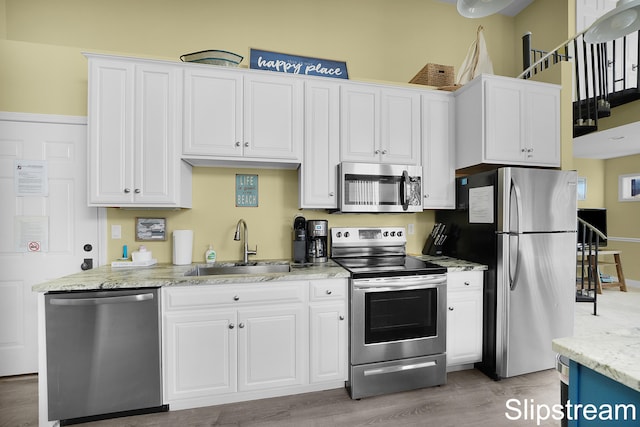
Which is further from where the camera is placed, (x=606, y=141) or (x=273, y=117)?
(x=606, y=141)

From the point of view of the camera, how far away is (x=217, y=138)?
2420 mm

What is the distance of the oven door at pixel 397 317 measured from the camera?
2230 millimetres

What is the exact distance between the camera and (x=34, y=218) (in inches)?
99.6

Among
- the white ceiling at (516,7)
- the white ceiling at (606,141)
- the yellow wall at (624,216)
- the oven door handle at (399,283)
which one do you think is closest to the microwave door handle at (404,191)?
the oven door handle at (399,283)

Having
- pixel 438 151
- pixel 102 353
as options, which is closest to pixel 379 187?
pixel 438 151

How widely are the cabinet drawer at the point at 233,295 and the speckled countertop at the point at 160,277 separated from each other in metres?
0.04

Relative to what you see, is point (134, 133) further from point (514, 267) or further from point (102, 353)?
point (514, 267)

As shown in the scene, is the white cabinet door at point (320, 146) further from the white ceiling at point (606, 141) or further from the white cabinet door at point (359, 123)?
the white ceiling at point (606, 141)

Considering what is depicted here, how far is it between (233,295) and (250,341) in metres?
0.35

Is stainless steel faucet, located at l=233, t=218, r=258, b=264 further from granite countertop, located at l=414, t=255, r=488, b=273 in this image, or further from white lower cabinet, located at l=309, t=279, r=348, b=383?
granite countertop, located at l=414, t=255, r=488, b=273

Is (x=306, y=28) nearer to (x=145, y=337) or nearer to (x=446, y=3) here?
(x=446, y=3)

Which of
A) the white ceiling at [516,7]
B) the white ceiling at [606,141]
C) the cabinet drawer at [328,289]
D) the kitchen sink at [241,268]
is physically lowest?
the cabinet drawer at [328,289]

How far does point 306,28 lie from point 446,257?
2.80m

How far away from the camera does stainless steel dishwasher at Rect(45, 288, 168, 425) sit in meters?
1.86
